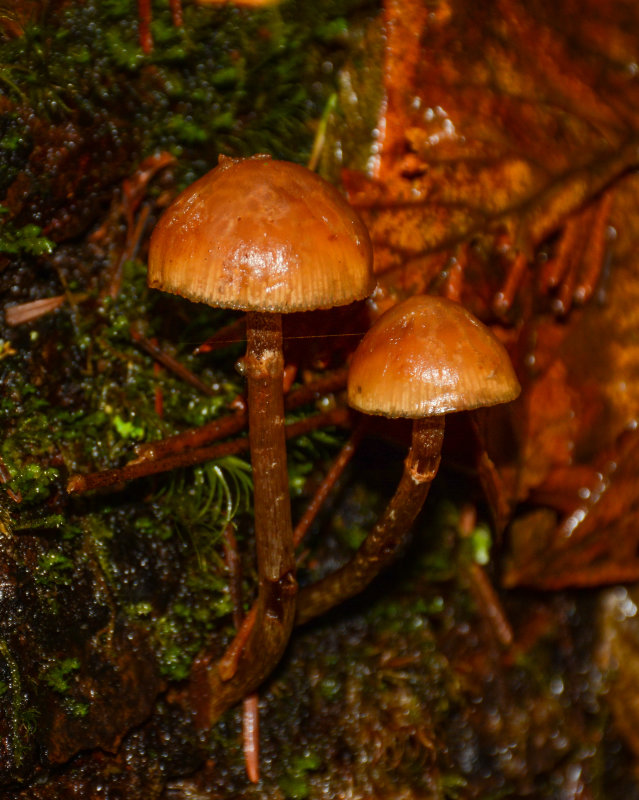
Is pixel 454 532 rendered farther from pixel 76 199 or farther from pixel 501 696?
pixel 76 199

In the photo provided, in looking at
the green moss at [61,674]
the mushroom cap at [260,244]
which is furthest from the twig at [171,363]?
the green moss at [61,674]

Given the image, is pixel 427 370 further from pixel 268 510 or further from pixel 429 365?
pixel 268 510

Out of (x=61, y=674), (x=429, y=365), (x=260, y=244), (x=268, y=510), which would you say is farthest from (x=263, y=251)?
(x=61, y=674)

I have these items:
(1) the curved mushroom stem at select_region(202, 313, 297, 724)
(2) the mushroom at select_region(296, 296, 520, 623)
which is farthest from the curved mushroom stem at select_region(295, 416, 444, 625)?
(1) the curved mushroom stem at select_region(202, 313, 297, 724)

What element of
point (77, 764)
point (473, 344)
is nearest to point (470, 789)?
point (77, 764)

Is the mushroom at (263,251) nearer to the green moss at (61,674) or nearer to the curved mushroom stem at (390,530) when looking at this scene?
the curved mushroom stem at (390,530)

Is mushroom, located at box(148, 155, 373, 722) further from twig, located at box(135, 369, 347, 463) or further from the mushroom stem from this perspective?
twig, located at box(135, 369, 347, 463)

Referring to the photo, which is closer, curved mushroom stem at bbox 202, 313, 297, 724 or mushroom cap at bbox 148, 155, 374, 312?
mushroom cap at bbox 148, 155, 374, 312
